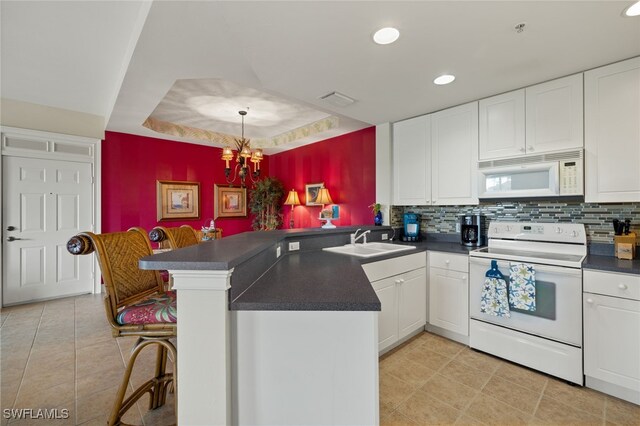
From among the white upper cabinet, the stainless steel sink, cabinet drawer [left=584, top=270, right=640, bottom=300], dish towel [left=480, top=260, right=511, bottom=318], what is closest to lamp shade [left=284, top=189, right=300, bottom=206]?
the stainless steel sink

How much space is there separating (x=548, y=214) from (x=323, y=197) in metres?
2.90

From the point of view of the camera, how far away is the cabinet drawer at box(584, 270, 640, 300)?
1766 millimetres

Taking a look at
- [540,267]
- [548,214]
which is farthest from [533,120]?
[540,267]

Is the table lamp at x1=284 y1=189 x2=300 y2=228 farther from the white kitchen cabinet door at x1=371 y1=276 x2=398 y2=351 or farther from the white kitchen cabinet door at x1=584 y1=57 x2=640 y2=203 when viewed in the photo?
the white kitchen cabinet door at x1=584 y1=57 x2=640 y2=203

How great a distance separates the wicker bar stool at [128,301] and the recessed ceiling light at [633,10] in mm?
2931

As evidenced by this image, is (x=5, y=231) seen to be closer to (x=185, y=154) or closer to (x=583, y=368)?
(x=185, y=154)

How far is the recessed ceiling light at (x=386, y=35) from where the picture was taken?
1.73 m

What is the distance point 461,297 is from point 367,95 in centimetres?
210

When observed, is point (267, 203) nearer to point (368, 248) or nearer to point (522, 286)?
point (368, 248)

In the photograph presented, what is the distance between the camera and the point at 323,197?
459 centimetres

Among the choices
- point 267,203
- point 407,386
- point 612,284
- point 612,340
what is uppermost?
point 267,203

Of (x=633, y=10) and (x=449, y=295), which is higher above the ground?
(x=633, y=10)

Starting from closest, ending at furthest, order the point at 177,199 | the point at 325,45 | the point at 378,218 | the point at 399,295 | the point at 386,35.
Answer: the point at 386,35, the point at 325,45, the point at 399,295, the point at 378,218, the point at 177,199

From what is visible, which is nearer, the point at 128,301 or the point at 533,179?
the point at 128,301
